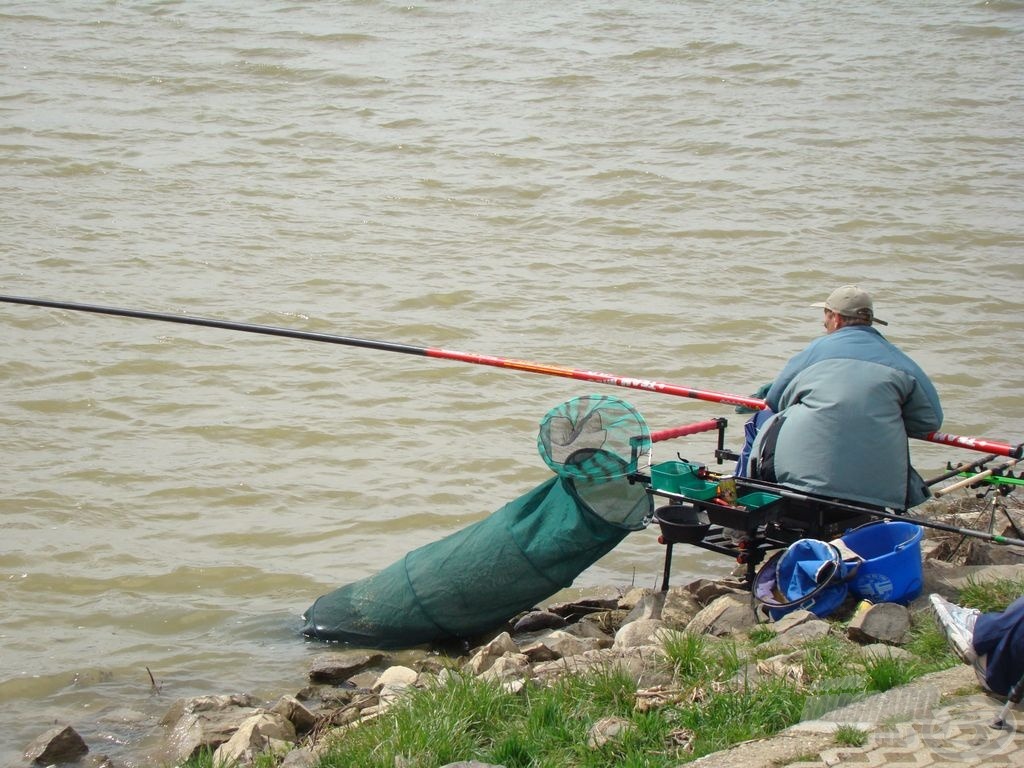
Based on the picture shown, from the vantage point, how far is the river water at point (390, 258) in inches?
290

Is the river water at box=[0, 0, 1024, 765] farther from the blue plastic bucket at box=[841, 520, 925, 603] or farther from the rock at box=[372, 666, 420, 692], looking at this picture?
the blue plastic bucket at box=[841, 520, 925, 603]

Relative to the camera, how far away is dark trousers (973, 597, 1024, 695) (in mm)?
3734

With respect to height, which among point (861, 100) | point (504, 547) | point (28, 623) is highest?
point (861, 100)

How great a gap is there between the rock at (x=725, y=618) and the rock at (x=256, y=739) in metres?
1.55

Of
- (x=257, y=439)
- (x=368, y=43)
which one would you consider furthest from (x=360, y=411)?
(x=368, y=43)

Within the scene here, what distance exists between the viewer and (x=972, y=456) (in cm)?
870

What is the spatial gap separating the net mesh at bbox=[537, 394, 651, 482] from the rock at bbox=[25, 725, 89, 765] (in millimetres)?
2099

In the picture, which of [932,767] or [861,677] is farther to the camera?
[861,677]

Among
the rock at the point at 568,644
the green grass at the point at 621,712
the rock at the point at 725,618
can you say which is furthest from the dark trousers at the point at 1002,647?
the rock at the point at 568,644

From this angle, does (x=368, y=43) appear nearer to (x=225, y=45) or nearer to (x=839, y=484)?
(x=225, y=45)

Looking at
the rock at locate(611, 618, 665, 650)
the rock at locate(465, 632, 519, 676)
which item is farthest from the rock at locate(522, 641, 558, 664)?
the rock at locate(611, 618, 665, 650)

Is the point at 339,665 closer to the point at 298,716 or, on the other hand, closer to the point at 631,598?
the point at 298,716

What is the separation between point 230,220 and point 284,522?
6.00m

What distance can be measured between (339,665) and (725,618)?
1.65m
